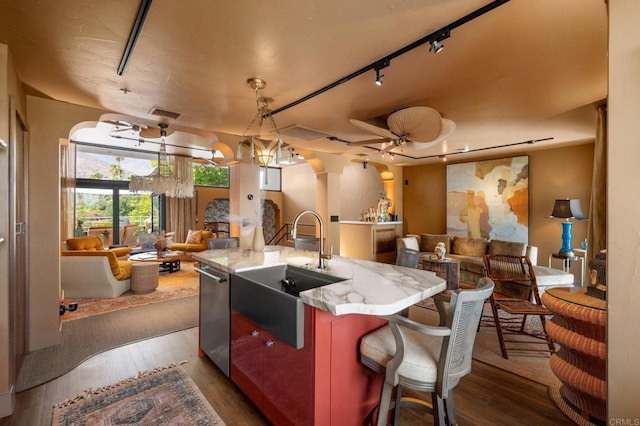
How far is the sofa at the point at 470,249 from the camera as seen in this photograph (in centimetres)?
483

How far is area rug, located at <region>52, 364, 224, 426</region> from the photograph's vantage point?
1.83 meters

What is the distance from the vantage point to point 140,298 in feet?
14.4

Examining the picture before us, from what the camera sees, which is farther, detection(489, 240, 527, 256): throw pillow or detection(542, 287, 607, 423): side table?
detection(489, 240, 527, 256): throw pillow

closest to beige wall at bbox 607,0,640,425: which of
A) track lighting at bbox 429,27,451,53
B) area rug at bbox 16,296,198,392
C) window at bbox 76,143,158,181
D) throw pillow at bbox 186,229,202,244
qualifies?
track lighting at bbox 429,27,451,53

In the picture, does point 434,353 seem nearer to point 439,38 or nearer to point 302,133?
point 439,38

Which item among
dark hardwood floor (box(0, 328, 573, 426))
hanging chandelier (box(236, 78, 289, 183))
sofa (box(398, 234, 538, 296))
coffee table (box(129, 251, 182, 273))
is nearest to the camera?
dark hardwood floor (box(0, 328, 573, 426))

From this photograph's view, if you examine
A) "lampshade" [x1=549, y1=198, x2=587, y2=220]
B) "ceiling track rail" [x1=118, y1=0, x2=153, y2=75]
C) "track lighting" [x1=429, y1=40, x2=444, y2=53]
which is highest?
"ceiling track rail" [x1=118, y1=0, x2=153, y2=75]

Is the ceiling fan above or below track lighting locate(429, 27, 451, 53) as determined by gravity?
below

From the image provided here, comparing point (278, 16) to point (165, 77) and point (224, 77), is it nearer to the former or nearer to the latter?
point (224, 77)

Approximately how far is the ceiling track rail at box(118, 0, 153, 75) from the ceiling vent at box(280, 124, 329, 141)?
2042mm

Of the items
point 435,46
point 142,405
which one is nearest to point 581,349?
point 435,46

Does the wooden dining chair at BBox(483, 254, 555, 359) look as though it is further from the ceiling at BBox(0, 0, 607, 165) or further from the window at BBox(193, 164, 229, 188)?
the window at BBox(193, 164, 229, 188)

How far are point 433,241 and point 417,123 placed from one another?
368 cm

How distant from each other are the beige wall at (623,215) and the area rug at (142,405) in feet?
6.71
